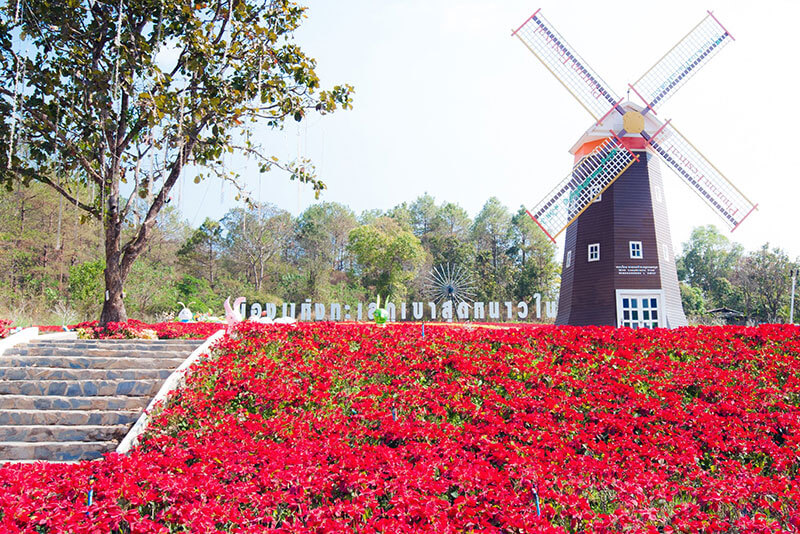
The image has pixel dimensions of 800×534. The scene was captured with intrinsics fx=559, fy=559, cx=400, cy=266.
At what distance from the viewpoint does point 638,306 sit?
16.3 m

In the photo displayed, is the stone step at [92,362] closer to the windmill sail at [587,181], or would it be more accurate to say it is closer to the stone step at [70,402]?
the stone step at [70,402]

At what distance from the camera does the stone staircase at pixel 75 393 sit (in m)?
5.75

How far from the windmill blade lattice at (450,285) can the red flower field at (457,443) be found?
1042 inches

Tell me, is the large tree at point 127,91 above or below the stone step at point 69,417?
above

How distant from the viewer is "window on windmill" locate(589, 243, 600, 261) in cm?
1689

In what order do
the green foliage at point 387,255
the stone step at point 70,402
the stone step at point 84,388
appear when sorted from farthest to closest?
the green foliage at point 387,255 < the stone step at point 84,388 < the stone step at point 70,402

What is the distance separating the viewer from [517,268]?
42.5m

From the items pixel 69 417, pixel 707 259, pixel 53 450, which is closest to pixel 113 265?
pixel 69 417

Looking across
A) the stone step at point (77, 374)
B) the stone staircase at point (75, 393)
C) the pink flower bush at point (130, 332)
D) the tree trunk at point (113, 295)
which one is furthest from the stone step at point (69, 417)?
the tree trunk at point (113, 295)

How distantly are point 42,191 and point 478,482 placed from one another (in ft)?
90.5

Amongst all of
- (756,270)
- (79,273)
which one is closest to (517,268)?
(756,270)

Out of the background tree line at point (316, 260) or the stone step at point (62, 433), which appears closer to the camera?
the stone step at point (62, 433)

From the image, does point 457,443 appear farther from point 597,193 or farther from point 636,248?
point 597,193

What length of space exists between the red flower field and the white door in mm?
8100
